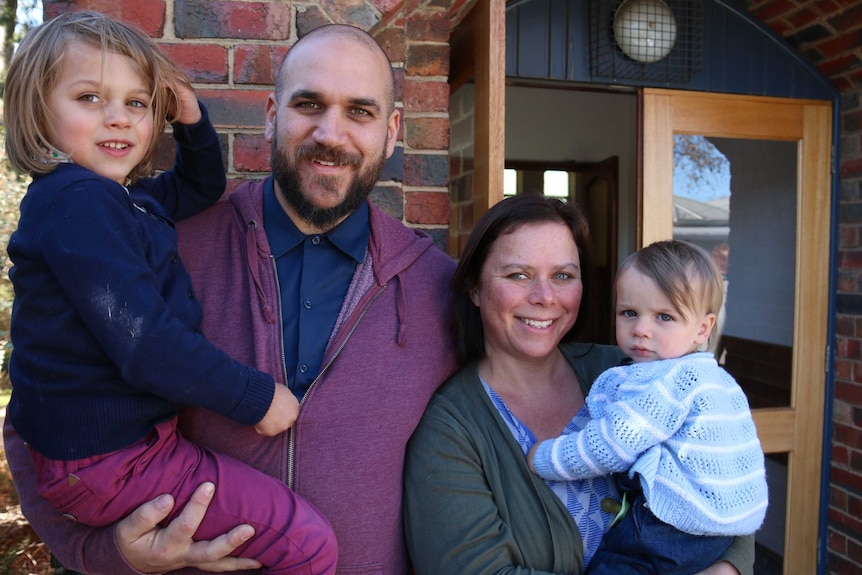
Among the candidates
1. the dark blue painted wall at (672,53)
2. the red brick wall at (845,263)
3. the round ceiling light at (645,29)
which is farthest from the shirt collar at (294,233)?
the red brick wall at (845,263)

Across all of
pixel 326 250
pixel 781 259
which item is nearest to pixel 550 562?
pixel 326 250

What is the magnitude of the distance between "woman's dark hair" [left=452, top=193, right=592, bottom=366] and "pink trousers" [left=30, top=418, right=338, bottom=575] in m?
0.60

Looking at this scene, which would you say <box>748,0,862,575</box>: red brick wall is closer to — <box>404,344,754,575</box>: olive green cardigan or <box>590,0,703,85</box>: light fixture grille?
<box>590,0,703,85</box>: light fixture grille

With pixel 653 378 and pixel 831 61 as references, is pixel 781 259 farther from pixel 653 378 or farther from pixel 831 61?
pixel 653 378

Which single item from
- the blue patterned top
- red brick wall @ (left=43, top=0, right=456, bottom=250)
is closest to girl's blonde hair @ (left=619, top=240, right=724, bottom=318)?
the blue patterned top

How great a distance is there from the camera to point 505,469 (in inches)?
65.4

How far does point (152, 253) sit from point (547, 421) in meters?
1.06

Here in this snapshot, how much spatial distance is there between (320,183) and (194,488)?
72 centimetres

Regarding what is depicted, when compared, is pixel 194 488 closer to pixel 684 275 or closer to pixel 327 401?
pixel 327 401

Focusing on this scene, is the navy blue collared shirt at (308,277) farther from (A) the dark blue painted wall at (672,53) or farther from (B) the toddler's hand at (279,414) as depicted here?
(A) the dark blue painted wall at (672,53)

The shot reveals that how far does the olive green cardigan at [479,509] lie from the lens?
1.56 m

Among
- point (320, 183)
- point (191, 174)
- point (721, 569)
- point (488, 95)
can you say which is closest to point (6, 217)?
point (191, 174)

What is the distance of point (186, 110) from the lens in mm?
1619

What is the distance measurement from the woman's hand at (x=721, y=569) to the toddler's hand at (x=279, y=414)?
3.28ft
